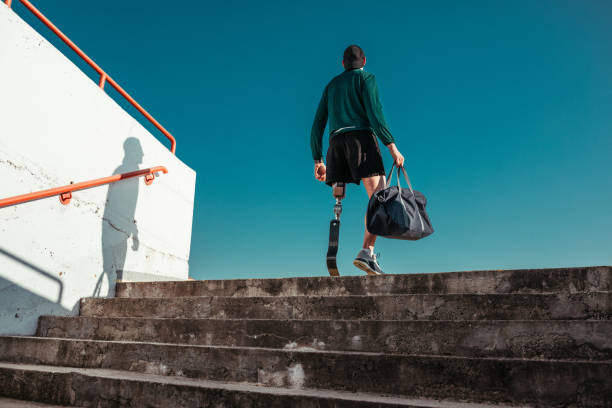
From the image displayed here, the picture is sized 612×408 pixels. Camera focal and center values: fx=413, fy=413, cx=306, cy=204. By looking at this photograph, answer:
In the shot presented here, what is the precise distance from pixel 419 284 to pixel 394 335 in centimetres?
62

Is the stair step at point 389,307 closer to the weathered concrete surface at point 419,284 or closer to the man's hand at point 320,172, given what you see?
the weathered concrete surface at point 419,284

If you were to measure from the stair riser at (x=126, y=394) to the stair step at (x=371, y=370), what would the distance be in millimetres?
268

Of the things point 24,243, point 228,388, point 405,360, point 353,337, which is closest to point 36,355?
point 24,243

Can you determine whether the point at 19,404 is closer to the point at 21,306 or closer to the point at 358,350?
the point at 21,306

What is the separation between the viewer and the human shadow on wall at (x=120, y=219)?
13.4ft

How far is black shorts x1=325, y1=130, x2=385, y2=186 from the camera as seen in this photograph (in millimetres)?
3645

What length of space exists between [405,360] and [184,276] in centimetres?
423

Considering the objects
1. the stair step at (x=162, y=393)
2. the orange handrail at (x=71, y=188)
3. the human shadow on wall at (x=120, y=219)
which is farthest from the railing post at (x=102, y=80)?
the stair step at (x=162, y=393)

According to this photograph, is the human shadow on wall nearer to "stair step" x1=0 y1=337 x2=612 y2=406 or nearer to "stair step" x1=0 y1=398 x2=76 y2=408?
"stair step" x1=0 y1=337 x2=612 y2=406

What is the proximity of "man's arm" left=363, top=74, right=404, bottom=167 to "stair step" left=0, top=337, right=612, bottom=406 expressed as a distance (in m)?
1.88

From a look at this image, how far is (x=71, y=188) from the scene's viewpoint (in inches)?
136

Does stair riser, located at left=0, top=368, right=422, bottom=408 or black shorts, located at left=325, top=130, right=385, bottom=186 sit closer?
stair riser, located at left=0, top=368, right=422, bottom=408

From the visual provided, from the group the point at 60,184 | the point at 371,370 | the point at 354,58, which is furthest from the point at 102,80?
the point at 371,370

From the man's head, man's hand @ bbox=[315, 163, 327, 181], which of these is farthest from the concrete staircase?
the man's head
